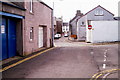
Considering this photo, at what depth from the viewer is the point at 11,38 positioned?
1259 cm

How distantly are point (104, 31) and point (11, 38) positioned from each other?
86.5ft

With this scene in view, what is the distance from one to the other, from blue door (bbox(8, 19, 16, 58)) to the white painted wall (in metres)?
24.3

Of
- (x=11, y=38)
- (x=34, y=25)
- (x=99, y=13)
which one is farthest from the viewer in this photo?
(x=99, y=13)

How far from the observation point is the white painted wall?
3550 cm

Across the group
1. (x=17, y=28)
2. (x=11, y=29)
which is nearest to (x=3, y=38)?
(x=11, y=29)

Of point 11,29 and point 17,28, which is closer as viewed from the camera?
point 11,29

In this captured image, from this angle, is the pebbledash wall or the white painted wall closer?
the pebbledash wall

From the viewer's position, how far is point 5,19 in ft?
38.7

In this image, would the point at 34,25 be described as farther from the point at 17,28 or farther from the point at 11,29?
the point at 11,29

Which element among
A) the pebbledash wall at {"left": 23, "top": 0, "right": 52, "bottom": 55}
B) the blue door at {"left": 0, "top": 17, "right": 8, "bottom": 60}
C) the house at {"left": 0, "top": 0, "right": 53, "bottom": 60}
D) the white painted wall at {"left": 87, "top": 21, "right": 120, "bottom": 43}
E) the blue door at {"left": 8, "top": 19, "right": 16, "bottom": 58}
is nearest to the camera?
the blue door at {"left": 0, "top": 17, "right": 8, "bottom": 60}

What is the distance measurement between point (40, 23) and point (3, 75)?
475 inches

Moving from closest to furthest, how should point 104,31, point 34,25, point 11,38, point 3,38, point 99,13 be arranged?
1. point 3,38
2. point 11,38
3. point 34,25
4. point 104,31
5. point 99,13

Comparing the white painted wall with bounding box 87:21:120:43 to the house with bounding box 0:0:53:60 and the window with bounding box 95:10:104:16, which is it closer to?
the window with bounding box 95:10:104:16

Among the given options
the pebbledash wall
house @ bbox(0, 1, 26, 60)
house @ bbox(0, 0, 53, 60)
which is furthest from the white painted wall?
house @ bbox(0, 1, 26, 60)
